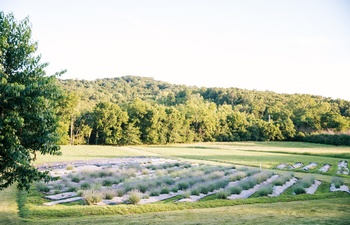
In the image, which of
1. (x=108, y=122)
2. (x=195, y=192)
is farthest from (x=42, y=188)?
(x=108, y=122)

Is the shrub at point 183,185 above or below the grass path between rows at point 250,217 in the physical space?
below

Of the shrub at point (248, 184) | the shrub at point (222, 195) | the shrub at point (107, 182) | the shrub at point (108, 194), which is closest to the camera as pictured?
the shrub at point (108, 194)

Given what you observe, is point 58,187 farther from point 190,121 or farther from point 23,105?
point 190,121

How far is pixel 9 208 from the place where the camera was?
40.1 ft

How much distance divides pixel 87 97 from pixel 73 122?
101 feet

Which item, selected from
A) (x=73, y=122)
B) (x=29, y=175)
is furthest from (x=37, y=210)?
(x=73, y=122)

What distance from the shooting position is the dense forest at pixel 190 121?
69812mm

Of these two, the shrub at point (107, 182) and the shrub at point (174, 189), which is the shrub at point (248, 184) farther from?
the shrub at point (107, 182)

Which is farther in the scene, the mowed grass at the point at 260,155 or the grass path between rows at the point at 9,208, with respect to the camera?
the mowed grass at the point at 260,155

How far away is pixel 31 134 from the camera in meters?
8.94

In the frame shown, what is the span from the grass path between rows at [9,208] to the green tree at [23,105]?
7.10 feet

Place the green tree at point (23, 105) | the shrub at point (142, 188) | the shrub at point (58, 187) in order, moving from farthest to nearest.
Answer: the shrub at point (58, 187) → the shrub at point (142, 188) → the green tree at point (23, 105)

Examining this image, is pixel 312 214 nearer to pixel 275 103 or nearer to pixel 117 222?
pixel 117 222

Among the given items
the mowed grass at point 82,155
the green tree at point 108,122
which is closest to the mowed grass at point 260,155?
the mowed grass at point 82,155
